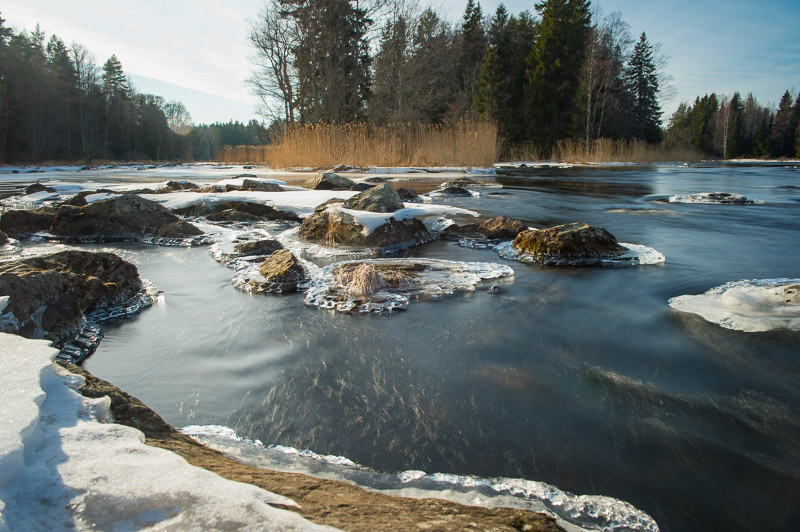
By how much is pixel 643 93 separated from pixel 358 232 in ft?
140

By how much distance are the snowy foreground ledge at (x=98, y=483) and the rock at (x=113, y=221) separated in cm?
505

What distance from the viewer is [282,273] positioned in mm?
3607

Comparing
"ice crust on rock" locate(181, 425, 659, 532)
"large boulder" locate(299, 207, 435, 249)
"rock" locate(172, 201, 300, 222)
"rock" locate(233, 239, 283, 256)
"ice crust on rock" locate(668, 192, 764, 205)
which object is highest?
"ice crust on rock" locate(668, 192, 764, 205)

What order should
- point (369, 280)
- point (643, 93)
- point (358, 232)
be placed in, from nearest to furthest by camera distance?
point (369, 280) < point (358, 232) < point (643, 93)

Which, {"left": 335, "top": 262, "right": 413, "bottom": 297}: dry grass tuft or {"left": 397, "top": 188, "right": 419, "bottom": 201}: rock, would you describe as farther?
{"left": 397, "top": 188, "right": 419, "bottom": 201}: rock

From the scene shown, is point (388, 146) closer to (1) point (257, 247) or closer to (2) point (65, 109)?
(1) point (257, 247)

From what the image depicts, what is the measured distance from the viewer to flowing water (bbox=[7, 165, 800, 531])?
1.50m

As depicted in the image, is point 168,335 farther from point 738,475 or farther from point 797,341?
point 797,341

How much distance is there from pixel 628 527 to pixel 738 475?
0.53m

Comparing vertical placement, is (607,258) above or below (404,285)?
above

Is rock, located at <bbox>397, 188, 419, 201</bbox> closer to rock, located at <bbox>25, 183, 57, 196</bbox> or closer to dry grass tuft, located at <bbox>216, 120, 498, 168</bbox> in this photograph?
dry grass tuft, located at <bbox>216, 120, 498, 168</bbox>

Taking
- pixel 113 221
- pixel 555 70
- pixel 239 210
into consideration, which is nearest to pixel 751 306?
pixel 239 210

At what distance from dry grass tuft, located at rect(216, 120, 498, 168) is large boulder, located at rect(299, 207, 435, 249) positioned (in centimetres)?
1135

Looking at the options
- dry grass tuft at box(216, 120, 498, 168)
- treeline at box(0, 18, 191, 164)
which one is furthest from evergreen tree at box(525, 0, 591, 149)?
treeline at box(0, 18, 191, 164)
